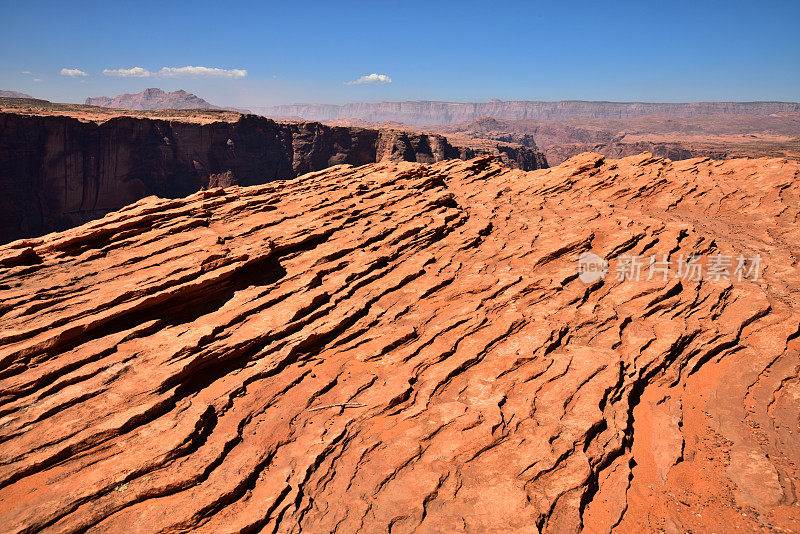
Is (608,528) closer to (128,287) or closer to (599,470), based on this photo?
(599,470)

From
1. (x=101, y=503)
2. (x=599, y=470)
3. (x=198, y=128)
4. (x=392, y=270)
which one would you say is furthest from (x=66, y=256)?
(x=198, y=128)

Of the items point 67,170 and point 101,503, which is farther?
point 67,170

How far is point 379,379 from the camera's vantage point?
12781 millimetres

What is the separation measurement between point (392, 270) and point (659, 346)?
35.7 ft

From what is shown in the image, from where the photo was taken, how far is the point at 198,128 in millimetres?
84188

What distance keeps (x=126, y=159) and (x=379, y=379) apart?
276 feet

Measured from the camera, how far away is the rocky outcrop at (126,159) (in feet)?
207
